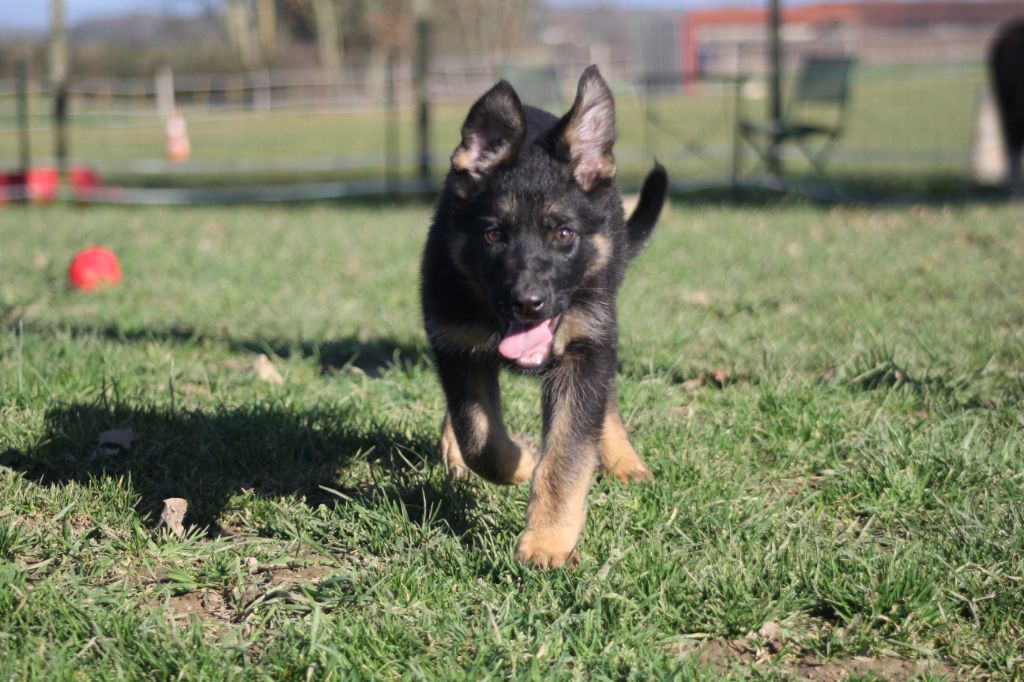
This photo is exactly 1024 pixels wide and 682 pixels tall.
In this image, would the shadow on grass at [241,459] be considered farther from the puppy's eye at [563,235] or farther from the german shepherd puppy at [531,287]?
the puppy's eye at [563,235]

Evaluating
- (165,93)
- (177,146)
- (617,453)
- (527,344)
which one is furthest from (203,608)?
(165,93)

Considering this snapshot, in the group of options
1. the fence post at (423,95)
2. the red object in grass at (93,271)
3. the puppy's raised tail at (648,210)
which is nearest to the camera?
the puppy's raised tail at (648,210)

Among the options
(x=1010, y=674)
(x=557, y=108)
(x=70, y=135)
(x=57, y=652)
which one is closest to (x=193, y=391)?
(x=57, y=652)

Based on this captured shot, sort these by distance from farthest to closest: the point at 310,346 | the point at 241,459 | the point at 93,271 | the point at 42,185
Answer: the point at 42,185 < the point at 93,271 < the point at 310,346 < the point at 241,459

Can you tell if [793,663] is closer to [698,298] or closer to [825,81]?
[698,298]

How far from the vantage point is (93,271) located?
639 cm

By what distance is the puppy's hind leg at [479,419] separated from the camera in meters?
3.03

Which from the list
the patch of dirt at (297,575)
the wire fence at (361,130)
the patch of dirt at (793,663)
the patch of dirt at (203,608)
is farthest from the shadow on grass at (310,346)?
the wire fence at (361,130)

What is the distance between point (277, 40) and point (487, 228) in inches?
1391

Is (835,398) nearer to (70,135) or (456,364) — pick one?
(456,364)

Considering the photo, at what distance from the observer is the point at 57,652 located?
2285mm

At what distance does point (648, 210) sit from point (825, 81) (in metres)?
9.86

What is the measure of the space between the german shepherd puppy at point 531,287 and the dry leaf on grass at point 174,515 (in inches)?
32.8

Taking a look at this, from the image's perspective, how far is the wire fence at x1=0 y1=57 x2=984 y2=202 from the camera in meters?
13.9
